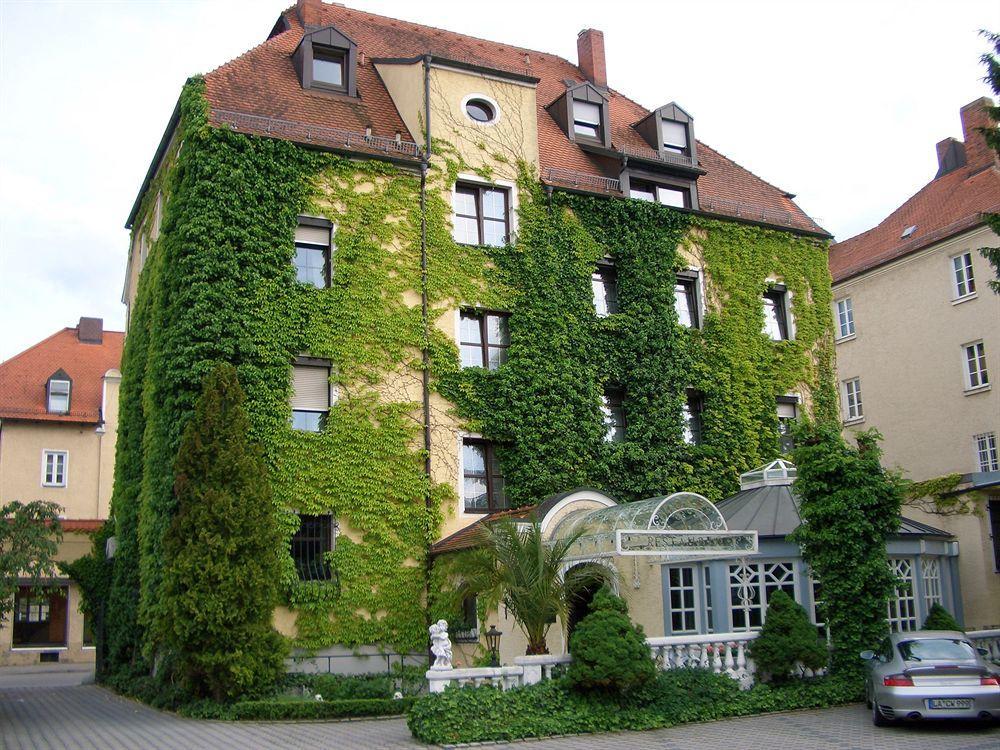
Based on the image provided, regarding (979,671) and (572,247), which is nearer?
(979,671)

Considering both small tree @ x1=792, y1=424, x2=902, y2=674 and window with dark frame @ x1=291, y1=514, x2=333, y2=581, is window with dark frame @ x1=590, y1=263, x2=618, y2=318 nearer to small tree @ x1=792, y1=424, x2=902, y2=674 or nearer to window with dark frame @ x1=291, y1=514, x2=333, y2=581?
small tree @ x1=792, y1=424, x2=902, y2=674

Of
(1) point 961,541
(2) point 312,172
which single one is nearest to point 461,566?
(2) point 312,172

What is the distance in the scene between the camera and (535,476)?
2278cm

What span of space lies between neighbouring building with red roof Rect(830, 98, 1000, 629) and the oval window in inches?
632

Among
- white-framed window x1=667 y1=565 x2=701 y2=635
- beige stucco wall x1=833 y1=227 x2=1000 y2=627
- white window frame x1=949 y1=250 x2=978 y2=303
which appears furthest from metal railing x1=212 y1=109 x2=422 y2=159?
white window frame x1=949 y1=250 x2=978 y2=303

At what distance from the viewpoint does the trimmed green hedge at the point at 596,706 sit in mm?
14148

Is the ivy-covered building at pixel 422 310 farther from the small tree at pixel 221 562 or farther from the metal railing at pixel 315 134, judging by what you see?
the small tree at pixel 221 562

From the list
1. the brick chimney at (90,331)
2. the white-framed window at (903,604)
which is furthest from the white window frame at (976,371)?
the brick chimney at (90,331)

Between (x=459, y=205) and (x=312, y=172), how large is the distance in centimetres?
380

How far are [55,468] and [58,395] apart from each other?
2.95 meters

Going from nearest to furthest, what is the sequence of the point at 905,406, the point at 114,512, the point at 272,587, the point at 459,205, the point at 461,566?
the point at 461,566
the point at 272,587
the point at 459,205
the point at 114,512
the point at 905,406

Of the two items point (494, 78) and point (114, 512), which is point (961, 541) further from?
point (114, 512)

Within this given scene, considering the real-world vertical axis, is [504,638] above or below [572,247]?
below

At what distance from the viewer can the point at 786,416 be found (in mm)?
27469
